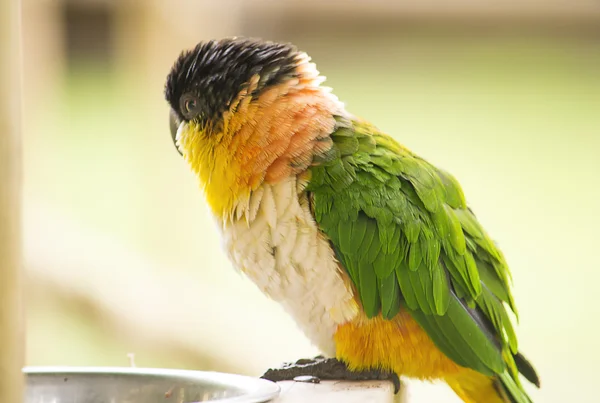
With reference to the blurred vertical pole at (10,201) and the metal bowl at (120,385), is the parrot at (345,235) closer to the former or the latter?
the metal bowl at (120,385)

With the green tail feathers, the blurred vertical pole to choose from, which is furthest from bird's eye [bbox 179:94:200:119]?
the blurred vertical pole

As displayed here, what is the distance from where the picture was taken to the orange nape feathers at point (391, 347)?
4.36 feet

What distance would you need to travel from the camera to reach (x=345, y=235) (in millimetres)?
1294

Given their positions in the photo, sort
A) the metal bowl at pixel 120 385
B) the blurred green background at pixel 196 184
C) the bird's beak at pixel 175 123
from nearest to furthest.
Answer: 1. the metal bowl at pixel 120 385
2. the bird's beak at pixel 175 123
3. the blurred green background at pixel 196 184

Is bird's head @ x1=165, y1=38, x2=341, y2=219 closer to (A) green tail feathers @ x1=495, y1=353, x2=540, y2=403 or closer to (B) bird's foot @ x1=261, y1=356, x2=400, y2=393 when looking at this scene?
(B) bird's foot @ x1=261, y1=356, x2=400, y2=393

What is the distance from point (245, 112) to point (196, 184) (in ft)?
6.71

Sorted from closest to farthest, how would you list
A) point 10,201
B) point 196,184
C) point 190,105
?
point 10,201, point 190,105, point 196,184

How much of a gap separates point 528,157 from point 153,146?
1.72 m

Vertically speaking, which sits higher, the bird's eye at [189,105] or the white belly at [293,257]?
the bird's eye at [189,105]

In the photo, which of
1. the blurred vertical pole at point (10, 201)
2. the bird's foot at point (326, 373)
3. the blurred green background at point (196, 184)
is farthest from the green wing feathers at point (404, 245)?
the blurred green background at point (196, 184)

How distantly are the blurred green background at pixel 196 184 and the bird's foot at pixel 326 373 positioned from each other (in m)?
1.90

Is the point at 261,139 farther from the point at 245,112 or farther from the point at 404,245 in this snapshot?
the point at 404,245

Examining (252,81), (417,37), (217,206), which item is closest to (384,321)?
(217,206)

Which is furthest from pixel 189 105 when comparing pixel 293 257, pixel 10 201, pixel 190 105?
pixel 10 201
